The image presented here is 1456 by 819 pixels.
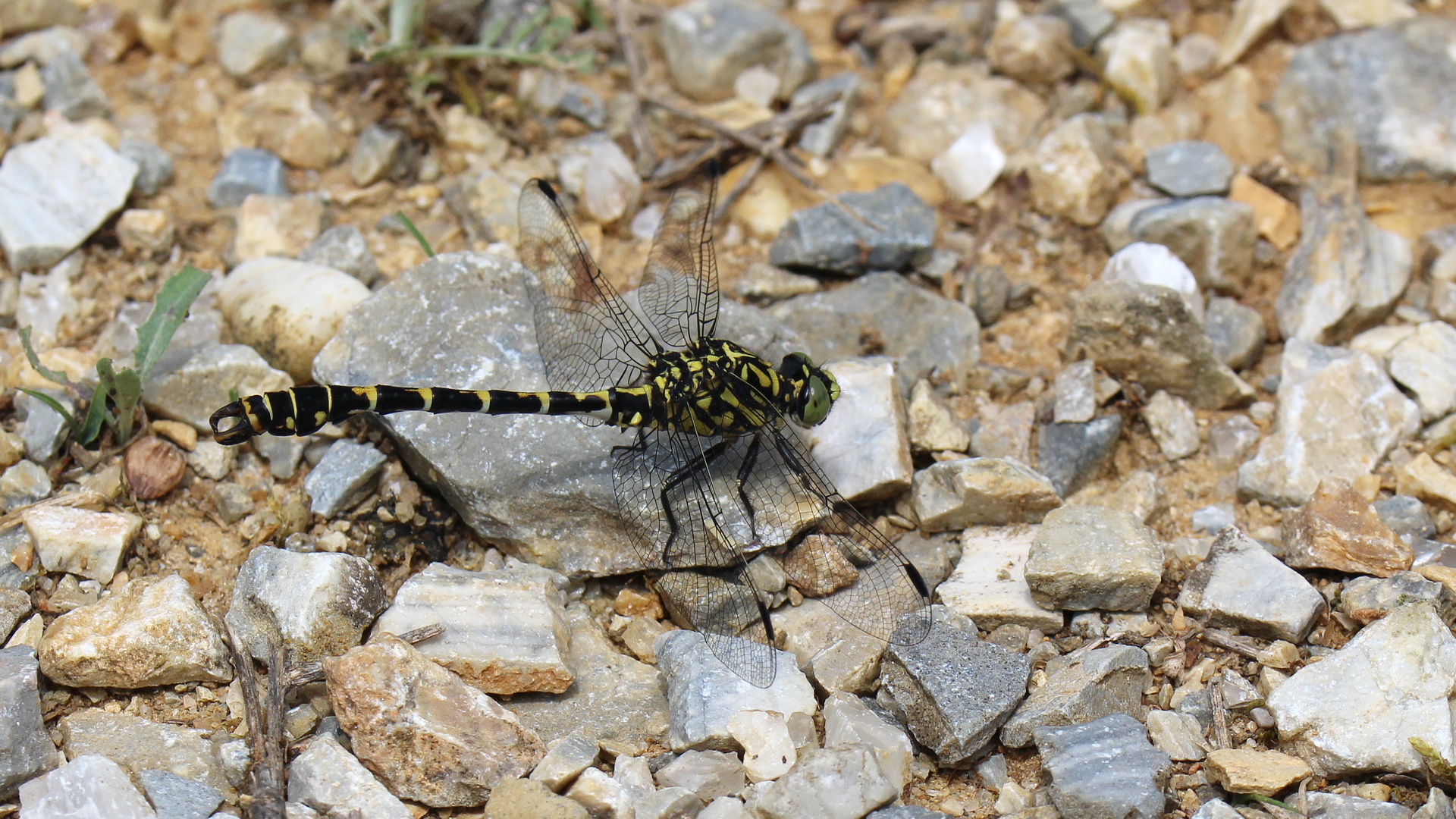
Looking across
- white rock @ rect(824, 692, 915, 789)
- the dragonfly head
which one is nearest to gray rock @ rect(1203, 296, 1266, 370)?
the dragonfly head

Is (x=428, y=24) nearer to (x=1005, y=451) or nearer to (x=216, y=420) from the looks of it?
(x=216, y=420)

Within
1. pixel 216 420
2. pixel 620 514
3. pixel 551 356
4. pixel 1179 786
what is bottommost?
pixel 1179 786

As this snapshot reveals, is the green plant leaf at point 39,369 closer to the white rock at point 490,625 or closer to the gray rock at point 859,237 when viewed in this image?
the white rock at point 490,625

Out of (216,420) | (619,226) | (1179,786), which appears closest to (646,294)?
(619,226)

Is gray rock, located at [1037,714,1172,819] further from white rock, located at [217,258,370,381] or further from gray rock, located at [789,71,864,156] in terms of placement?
gray rock, located at [789,71,864,156]

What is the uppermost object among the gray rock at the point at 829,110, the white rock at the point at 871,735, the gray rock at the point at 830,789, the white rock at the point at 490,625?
the gray rock at the point at 829,110

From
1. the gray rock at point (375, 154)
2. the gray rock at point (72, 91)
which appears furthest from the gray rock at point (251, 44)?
the gray rock at point (375, 154)

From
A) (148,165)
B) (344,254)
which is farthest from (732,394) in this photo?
(148,165)
